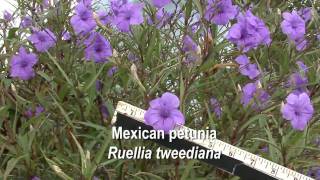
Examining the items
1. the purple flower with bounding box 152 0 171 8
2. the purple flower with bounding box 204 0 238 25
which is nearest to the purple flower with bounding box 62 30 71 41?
the purple flower with bounding box 152 0 171 8

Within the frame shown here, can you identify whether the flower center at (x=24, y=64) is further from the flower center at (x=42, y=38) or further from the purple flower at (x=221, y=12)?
the purple flower at (x=221, y=12)

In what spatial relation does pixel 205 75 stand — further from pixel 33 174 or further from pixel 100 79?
pixel 33 174

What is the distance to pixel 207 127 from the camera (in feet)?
3.50

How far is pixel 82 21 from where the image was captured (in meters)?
1.11

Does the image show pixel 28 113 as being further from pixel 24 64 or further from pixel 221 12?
pixel 221 12

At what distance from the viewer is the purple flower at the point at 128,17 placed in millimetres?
Result: 1087

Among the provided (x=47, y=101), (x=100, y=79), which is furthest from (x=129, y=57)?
(x=47, y=101)

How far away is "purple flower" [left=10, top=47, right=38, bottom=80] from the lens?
115 centimetres

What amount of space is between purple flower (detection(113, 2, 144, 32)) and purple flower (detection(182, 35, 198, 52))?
108 mm

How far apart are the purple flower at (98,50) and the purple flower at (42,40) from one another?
9 cm

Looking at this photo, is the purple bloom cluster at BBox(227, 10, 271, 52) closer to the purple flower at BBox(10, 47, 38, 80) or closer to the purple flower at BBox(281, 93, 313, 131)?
the purple flower at BBox(281, 93, 313, 131)

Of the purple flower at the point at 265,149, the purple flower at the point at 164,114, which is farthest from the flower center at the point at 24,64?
the purple flower at the point at 265,149

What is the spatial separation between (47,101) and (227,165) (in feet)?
1.53

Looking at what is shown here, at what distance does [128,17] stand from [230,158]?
0.41 m
